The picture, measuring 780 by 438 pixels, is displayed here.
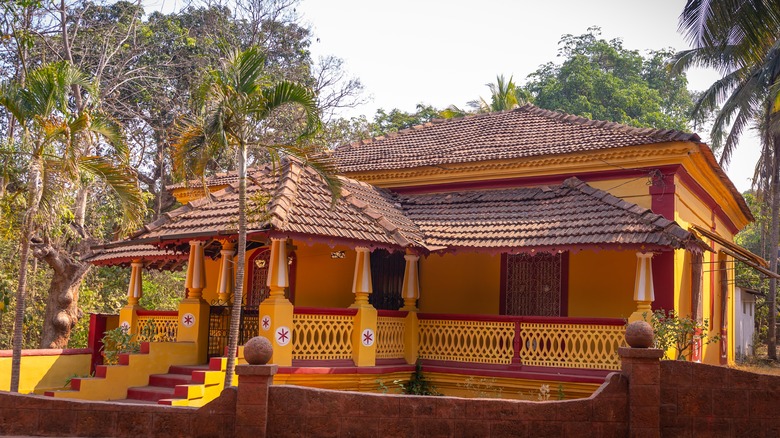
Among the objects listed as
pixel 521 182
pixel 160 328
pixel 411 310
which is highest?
pixel 521 182

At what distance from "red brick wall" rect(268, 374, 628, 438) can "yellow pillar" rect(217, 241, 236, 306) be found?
5.46 meters

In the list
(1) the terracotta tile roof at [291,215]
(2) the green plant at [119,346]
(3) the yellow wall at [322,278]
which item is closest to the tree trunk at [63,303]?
(2) the green plant at [119,346]

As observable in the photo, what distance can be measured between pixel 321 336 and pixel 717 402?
6698 mm

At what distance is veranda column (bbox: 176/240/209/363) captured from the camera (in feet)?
45.0

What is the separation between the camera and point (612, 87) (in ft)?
137

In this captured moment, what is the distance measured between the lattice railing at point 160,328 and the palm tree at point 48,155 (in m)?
2.75

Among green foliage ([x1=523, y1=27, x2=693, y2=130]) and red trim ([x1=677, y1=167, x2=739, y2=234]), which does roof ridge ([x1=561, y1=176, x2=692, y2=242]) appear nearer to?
red trim ([x1=677, y1=167, x2=739, y2=234])

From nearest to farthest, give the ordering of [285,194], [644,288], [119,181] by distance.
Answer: [119,181] → [644,288] → [285,194]

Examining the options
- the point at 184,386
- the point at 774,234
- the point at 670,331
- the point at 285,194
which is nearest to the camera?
the point at 184,386

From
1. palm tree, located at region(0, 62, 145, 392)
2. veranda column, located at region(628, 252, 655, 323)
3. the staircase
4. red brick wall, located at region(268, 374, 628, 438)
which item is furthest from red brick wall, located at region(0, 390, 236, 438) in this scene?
veranda column, located at region(628, 252, 655, 323)

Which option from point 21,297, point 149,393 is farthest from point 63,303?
point 149,393

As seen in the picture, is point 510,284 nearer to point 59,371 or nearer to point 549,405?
point 549,405

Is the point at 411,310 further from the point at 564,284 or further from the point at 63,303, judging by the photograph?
the point at 63,303

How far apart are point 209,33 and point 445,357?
58.4 feet
